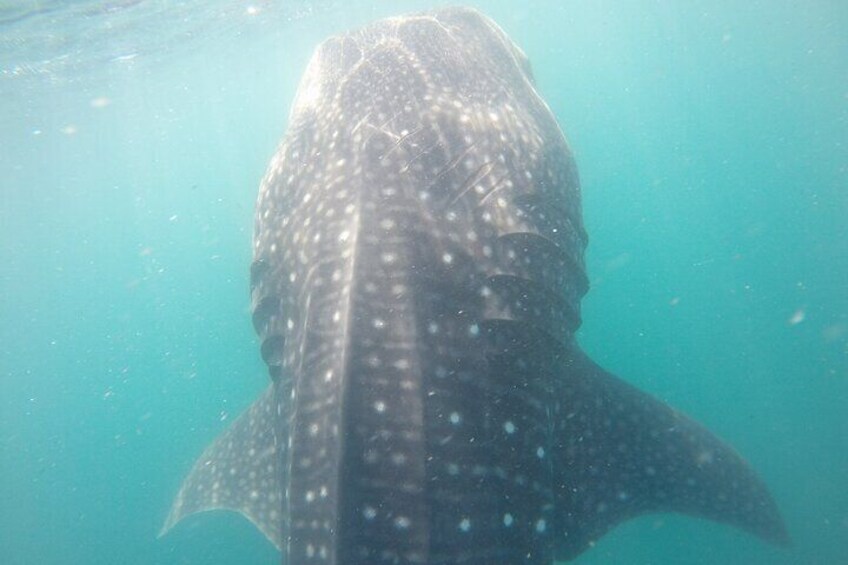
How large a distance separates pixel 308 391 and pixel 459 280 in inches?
43.3

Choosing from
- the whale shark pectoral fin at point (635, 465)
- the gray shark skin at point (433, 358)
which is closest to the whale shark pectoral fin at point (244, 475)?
the gray shark skin at point (433, 358)

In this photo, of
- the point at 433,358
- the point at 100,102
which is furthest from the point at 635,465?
the point at 100,102

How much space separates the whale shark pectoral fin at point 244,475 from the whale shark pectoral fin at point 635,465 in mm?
2194

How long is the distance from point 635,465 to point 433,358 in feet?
6.70

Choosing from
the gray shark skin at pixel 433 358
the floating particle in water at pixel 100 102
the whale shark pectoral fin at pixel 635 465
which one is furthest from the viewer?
the floating particle in water at pixel 100 102

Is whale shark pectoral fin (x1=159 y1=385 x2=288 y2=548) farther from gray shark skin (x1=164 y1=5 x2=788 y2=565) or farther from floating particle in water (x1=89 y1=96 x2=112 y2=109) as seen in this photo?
floating particle in water (x1=89 y1=96 x2=112 y2=109)

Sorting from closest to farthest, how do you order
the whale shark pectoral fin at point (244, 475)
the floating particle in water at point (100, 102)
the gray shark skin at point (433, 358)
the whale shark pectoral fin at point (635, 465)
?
1. the gray shark skin at point (433, 358)
2. the whale shark pectoral fin at point (635, 465)
3. the whale shark pectoral fin at point (244, 475)
4. the floating particle in water at point (100, 102)

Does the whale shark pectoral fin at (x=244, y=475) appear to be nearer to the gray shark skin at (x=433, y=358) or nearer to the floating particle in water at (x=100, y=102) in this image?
the gray shark skin at (x=433, y=358)

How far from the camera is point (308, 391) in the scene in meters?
3.21

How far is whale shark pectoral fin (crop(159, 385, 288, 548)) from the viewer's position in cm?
464

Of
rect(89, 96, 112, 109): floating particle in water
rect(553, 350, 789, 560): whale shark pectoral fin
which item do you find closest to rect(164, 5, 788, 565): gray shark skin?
rect(553, 350, 789, 560): whale shark pectoral fin

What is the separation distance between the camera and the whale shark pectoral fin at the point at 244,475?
464cm

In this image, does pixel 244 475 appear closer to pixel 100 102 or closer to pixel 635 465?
pixel 635 465

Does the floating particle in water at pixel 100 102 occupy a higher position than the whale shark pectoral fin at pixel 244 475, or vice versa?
the floating particle in water at pixel 100 102
